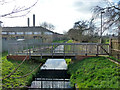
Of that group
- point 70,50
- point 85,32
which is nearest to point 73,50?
point 70,50

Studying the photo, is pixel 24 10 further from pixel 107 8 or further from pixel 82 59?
pixel 107 8

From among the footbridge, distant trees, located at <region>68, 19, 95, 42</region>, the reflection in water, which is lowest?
the reflection in water

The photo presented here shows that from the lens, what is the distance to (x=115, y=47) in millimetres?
9039

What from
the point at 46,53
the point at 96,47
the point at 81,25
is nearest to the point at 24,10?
the point at 46,53

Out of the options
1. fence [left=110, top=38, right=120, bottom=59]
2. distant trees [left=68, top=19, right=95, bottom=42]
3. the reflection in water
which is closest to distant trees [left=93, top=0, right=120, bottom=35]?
fence [left=110, top=38, right=120, bottom=59]

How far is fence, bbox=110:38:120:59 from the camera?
8.54 metres

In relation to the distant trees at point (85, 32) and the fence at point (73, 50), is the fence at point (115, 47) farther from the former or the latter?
the distant trees at point (85, 32)

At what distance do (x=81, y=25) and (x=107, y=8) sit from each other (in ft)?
49.8

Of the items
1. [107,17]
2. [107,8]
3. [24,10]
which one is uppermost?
[107,8]

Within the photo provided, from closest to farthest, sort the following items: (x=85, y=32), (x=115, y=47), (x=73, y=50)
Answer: (x=115, y=47) < (x=73, y=50) < (x=85, y=32)

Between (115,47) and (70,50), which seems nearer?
(115,47)

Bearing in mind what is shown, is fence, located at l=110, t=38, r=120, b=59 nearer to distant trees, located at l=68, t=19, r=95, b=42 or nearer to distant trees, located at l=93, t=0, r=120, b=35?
distant trees, located at l=93, t=0, r=120, b=35

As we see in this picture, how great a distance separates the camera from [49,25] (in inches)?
1470

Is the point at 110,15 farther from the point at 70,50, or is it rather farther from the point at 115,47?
the point at 70,50
